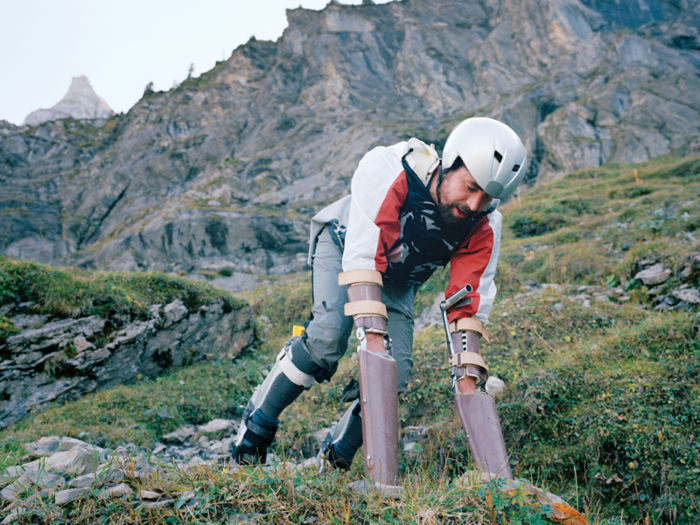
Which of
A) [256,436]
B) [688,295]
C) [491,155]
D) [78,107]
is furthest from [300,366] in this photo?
[78,107]

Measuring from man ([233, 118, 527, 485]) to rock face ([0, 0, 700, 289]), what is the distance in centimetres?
→ 2011

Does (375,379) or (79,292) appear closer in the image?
(375,379)

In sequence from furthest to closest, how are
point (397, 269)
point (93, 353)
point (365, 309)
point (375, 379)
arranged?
point (93, 353) → point (397, 269) → point (365, 309) → point (375, 379)

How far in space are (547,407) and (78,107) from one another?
128773 mm

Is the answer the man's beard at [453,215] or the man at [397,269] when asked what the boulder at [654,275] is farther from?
the man's beard at [453,215]

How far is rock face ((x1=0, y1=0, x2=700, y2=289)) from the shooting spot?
33.1m

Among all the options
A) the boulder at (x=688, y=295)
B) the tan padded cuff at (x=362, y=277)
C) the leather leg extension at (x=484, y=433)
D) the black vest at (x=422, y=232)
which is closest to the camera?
the leather leg extension at (x=484, y=433)

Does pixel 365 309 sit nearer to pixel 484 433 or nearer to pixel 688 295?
pixel 484 433

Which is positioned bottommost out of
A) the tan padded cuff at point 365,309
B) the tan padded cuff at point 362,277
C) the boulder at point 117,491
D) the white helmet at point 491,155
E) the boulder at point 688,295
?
the boulder at point 117,491

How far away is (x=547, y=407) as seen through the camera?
11.3 ft

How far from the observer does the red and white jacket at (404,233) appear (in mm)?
2340

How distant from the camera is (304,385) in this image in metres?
2.62

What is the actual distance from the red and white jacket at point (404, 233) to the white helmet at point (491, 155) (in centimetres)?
25

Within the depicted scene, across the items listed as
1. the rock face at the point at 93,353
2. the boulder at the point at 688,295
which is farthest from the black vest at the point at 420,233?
the rock face at the point at 93,353
